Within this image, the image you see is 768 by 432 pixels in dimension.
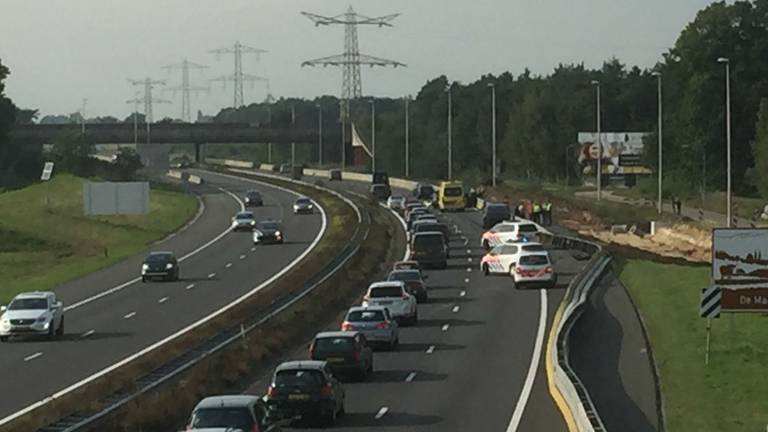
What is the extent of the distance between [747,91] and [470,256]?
198 feet

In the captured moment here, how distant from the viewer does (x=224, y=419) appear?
84.2ft

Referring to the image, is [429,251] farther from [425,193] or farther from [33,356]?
[425,193]

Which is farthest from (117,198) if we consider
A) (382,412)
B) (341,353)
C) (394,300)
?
(382,412)

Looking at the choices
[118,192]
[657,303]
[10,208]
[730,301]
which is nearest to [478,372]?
[730,301]

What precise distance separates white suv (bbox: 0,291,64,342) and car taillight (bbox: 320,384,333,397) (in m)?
21.4

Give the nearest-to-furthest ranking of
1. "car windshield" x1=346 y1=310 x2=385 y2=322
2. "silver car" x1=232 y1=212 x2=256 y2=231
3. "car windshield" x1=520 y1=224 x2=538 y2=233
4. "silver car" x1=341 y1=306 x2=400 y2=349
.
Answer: "silver car" x1=341 y1=306 x2=400 y2=349 < "car windshield" x1=346 y1=310 x2=385 y2=322 < "car windshield" x1=520 y1=224 x2=538 y2=233 < "silver car" x1=232 y1=212 x2=256 y2=231

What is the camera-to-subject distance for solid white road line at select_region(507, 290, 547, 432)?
32594 millimetres

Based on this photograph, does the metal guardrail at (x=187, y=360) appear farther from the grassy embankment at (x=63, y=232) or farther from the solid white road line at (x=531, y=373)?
the grassy embankment at (x=63, y=232)

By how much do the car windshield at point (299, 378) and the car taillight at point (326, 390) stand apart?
11cm

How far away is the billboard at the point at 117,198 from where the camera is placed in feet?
381

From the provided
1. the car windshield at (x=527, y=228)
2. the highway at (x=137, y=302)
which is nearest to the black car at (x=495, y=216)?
the highway at (x=137, y=302)

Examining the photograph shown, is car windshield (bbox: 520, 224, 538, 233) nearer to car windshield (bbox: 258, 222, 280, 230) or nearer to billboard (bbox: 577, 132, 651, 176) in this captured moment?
car windshield (bbox: 258, 222, 280, 230)

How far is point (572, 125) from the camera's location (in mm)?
183750

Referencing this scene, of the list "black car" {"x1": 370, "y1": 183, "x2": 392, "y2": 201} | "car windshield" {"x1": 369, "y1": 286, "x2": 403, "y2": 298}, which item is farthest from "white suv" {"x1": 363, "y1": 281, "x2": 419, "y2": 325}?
"black car" {"x1": 370, "y1": 183, "x2": 392, "y2": 201}
